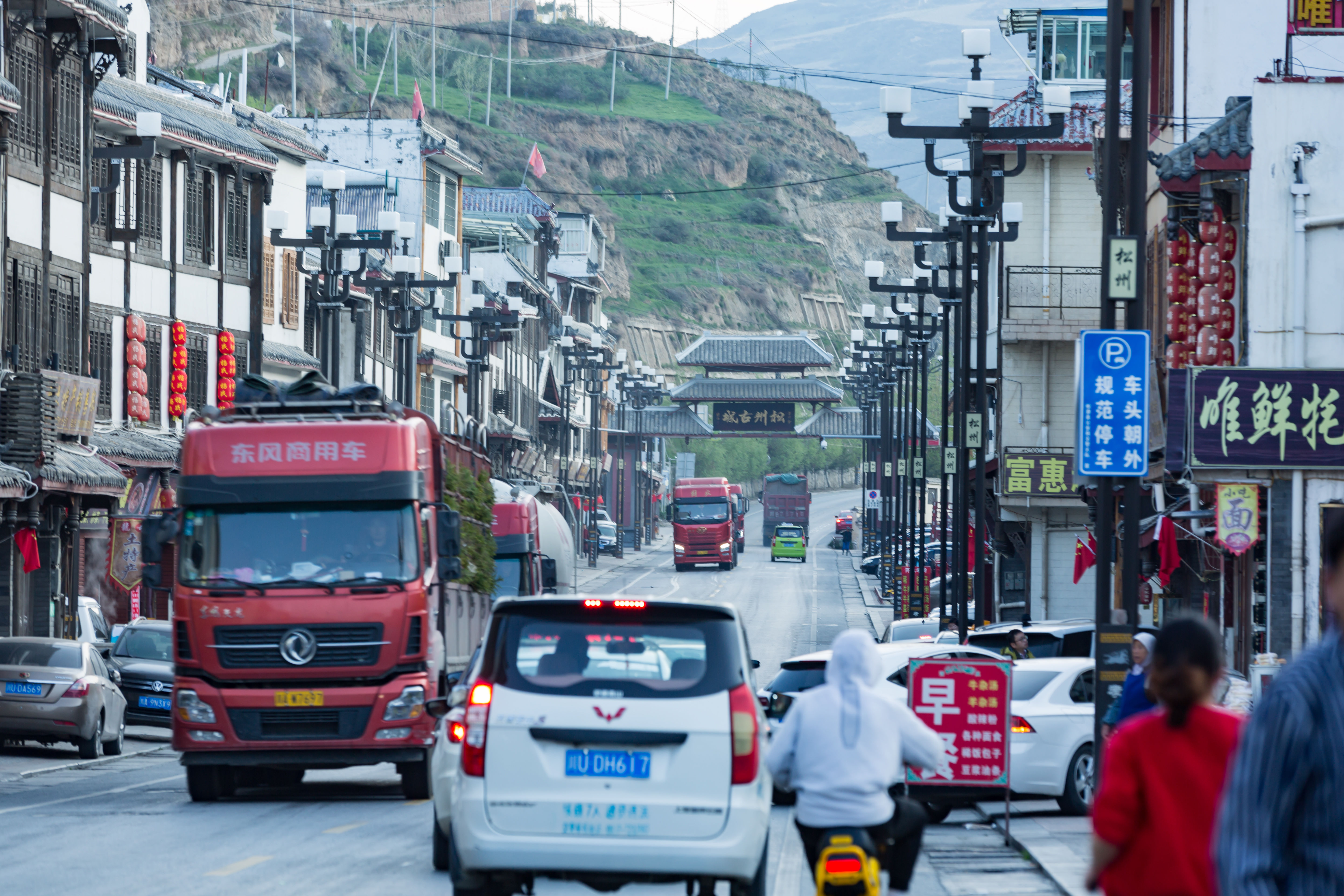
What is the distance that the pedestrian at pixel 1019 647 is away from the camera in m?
22.1

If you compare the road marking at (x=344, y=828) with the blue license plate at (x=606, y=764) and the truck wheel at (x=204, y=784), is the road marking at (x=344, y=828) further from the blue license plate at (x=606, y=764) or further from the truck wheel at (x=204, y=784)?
the blue license plate at (x=606, y=764)

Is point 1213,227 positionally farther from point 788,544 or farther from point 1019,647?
point 788,544

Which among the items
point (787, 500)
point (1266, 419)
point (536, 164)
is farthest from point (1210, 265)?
point (536, 164)

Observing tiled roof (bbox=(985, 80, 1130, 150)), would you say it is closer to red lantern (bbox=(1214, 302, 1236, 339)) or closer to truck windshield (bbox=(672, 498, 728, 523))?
red lantern (bbox=(1214, 302, 1236, 339))

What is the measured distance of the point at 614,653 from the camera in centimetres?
995

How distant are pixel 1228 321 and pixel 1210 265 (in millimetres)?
798

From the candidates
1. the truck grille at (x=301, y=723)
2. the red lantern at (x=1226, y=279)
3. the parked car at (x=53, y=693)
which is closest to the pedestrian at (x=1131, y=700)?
the truck grille at (x=301, y=723)

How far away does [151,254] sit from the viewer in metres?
42.0

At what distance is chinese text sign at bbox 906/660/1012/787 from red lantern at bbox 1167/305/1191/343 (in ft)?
33.4

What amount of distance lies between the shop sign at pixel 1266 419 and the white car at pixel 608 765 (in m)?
13.1

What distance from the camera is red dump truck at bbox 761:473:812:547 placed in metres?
106

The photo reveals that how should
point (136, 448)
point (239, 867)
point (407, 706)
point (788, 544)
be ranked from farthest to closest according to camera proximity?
point (788, 544) → point (136, 448) → point (407, 706) → point (239, 867)

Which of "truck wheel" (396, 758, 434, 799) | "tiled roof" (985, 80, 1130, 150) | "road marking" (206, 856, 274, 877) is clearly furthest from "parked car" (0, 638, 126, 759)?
"tiled roof" (985, 80, 1130, 150)

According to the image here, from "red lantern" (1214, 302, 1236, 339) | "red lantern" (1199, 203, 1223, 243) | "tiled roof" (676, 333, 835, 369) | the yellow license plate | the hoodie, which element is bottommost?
the yellow license plate
